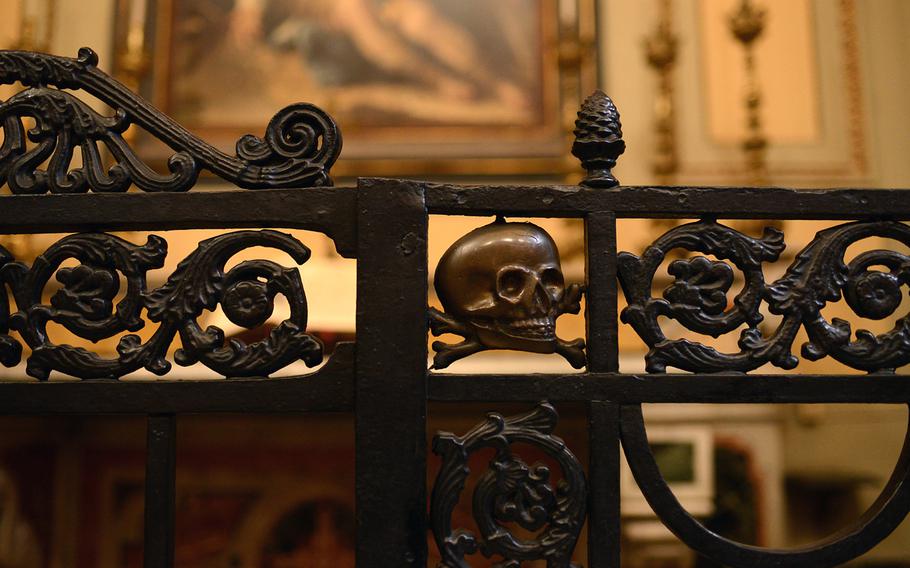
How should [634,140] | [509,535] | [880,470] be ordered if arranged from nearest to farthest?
[509,535] < [880,470] < [634,140]

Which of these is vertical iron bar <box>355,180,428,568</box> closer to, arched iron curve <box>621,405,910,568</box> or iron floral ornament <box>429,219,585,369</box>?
iron floral ornament <box>429,219,585,369</box>

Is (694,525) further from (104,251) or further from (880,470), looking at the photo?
(880,470)

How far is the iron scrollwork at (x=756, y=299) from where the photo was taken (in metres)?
0.68

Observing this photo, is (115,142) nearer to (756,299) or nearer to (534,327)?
(534,327)

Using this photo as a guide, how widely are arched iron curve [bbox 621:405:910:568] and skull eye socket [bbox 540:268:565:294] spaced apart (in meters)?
0.11

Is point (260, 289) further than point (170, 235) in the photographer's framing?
No

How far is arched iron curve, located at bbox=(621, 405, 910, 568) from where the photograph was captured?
66 cm

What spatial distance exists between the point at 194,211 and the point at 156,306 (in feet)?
0.28

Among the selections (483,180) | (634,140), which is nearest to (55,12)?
(483,180)

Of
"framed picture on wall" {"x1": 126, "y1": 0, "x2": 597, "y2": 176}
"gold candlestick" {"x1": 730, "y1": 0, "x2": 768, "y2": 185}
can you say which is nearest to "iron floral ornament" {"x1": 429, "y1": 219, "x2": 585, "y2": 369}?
"framed picture on wall" {"x1": 126, "y1": 0, "x2": 597, "y2": 176}

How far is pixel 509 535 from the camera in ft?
2.14

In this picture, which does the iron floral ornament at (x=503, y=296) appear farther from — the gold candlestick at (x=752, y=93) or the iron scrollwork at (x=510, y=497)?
the gold candlestick at (x=752, y=93)

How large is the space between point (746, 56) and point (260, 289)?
189 centimetres

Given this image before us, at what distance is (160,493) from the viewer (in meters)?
0.66
